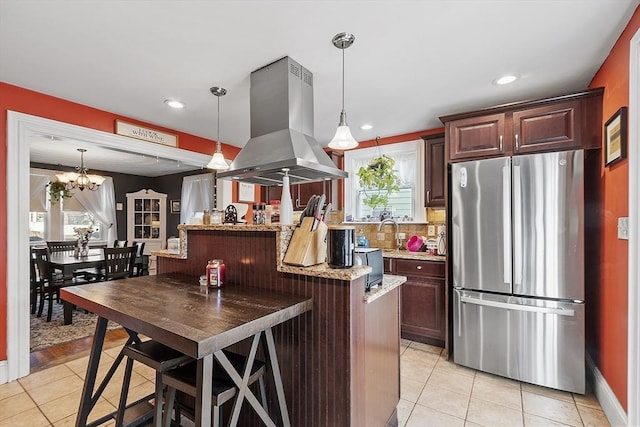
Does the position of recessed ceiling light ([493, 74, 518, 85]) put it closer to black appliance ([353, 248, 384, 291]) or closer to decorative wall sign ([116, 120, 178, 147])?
black appliance ([353, 248, 384, 291])

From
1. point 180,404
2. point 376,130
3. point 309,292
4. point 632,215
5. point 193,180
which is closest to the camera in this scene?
point 309,292

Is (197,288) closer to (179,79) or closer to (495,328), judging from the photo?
(179,79)

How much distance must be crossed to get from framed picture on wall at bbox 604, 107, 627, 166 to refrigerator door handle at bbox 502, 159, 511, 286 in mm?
589

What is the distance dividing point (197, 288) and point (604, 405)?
279 cm

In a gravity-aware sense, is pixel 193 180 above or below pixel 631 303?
above

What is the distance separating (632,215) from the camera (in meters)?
1.64

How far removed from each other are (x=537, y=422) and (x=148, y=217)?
24.8 ft

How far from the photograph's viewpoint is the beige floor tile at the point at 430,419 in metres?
1.92

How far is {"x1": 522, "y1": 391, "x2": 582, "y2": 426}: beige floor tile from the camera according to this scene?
1.98 meters

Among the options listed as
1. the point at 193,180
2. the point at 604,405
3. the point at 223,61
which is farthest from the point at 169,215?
the point at 604,405

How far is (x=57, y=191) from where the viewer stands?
5.41 meters

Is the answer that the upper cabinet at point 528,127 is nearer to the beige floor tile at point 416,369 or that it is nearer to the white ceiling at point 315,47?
the white ceiling at point 315,47

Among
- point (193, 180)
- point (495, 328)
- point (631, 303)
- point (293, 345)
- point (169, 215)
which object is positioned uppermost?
point (193, 180)

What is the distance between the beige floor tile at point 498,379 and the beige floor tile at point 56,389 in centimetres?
323
